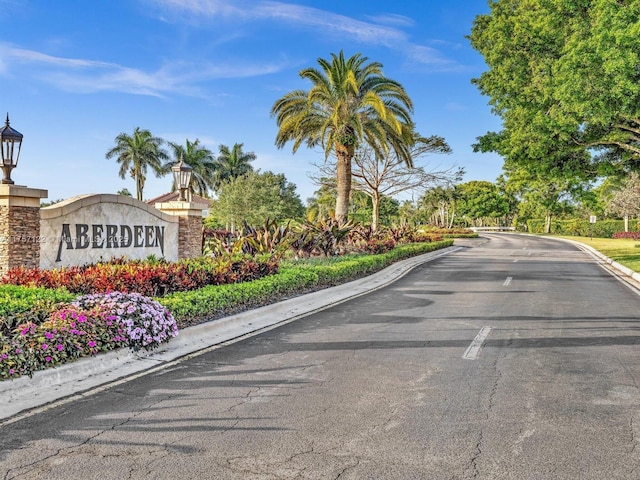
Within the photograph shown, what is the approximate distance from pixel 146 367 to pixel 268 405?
82.5 inches

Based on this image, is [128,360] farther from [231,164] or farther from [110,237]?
[231,164]

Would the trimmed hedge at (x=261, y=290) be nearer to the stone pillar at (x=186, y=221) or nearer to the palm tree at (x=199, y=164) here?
the stone pillar at (x=186, y=221)

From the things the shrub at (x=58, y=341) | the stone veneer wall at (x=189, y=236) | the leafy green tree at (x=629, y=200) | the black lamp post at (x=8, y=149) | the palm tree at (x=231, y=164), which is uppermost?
the palm tree at (x=231, y=164)

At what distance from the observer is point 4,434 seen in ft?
14.4

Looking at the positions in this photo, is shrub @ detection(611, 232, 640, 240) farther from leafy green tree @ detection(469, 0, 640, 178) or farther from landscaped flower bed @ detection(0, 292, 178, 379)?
landscaped flower bed @ detection(0, 292, 178, 379)

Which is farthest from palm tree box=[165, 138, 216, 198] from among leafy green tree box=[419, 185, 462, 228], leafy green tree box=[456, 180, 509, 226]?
leafy green tree box=[456, 180, 509, 226]

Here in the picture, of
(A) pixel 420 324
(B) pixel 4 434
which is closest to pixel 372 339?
(A) pixel 420 324

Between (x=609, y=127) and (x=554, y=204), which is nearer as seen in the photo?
(x=609, y=127)

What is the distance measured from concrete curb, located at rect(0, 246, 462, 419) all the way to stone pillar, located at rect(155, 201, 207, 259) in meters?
4.64

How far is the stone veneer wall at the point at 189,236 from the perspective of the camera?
49.1 ft

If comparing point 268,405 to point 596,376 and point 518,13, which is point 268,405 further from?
point 518,13

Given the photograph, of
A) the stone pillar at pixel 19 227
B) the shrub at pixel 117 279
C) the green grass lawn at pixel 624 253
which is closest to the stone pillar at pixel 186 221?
the shrub at pixel 117 279

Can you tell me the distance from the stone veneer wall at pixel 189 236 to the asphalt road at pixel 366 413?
7.06m

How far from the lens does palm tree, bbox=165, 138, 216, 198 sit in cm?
7031
